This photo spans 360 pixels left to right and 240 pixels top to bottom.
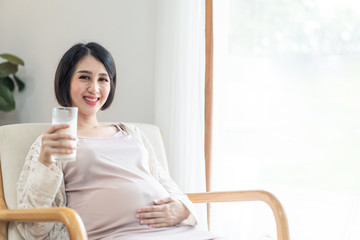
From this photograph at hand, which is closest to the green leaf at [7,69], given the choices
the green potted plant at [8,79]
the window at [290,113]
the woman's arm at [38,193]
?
the green potted plant at [8,79]

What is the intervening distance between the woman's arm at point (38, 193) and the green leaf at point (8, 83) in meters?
1.73

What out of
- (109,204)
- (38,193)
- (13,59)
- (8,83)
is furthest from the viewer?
(8,83)

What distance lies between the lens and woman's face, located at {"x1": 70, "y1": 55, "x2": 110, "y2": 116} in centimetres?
176

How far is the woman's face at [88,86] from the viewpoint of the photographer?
1.76 meters

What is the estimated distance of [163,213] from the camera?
161 cm

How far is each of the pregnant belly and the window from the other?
34.1 inches

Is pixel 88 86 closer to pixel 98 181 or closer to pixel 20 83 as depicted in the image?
pixel 98 181

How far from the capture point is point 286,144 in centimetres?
236

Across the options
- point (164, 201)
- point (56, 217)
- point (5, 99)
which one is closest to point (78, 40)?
point (5, 99)

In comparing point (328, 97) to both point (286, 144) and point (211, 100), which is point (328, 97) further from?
point (211, 100)

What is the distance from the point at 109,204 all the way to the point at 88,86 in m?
→ 0.47

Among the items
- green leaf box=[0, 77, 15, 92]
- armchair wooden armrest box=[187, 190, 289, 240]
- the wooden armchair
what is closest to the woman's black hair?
the wooden armchair

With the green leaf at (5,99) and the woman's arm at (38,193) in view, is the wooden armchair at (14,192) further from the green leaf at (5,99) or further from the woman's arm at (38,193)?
the green leaf at (5,99)

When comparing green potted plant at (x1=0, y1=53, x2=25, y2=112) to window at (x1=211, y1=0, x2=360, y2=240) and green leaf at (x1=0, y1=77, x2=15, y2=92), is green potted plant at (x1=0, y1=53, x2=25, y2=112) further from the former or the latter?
window at (x1=211, y1=0, x2=360, y2=240)
